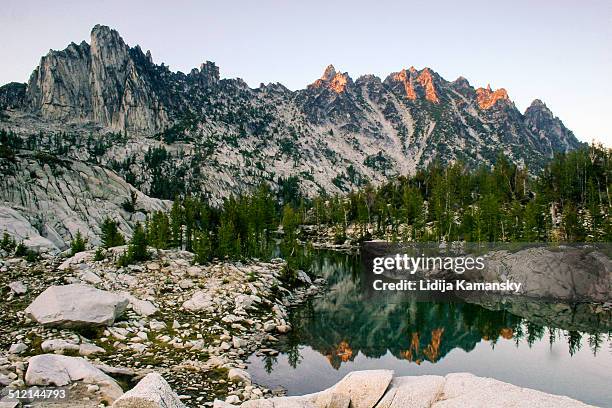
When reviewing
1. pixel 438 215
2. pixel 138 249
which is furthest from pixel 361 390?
pixel 438 215

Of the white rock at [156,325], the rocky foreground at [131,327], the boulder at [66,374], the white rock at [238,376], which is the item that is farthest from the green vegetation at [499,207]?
the boulder at [66,374]

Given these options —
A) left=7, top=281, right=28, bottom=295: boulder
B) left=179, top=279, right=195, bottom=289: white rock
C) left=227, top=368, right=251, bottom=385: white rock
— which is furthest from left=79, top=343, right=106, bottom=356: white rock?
left=179, top=279, right=195, bottom=289: white rock

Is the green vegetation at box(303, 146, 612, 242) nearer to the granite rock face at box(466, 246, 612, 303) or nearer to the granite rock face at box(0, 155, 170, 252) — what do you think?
the granite rock face at box(466, 246, 612, 303)

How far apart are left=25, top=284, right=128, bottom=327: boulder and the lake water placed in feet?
34.0

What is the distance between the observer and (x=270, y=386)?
2469 cm

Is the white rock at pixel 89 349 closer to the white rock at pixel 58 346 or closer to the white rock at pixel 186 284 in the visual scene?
the white rock at pixel 58 346

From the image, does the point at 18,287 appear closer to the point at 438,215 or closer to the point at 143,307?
the point at 143,307

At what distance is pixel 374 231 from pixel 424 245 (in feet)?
95.1

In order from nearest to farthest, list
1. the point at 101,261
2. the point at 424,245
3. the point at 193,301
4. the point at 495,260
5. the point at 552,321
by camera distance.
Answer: the point at 193,301
the point at 101,261
the point at 552,321
the point at 495,260
the point at 424,245

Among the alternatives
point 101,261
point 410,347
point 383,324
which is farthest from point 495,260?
point 101,261

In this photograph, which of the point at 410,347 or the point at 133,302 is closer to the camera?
the point at 133,302

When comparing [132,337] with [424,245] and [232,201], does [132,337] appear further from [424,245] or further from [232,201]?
[424,245]

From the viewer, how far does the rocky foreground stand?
1889 centimetres

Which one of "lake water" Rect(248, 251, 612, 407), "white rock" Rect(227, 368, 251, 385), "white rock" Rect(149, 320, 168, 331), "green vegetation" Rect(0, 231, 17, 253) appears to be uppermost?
"green vegetation" Rect(0, 231, 17, 253)
